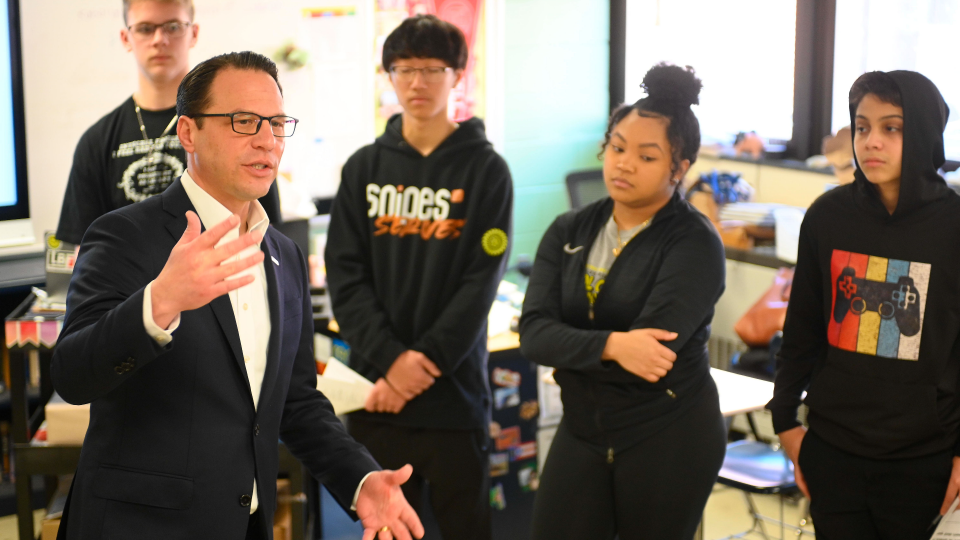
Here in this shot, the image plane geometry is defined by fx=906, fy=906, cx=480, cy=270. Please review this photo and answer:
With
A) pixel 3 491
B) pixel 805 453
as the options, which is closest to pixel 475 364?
pixel 805 453

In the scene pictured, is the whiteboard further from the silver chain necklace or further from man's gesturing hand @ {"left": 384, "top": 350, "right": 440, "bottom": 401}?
man's gesturing hand @ {"left": 384, "top": 350, "right": 440, "bottom": 401}

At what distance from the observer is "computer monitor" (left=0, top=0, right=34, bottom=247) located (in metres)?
3.52

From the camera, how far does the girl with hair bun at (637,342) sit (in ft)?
6.58

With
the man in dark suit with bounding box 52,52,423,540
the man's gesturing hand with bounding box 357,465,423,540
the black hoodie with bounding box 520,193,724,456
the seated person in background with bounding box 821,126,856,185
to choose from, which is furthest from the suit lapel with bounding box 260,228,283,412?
the seated person in background with bounding box 821,126,856,185

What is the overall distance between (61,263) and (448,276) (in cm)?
119

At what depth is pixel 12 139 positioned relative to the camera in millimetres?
3605

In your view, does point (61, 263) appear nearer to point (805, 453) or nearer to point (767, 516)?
point (805, 453)

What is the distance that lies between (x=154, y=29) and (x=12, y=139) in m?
1.62

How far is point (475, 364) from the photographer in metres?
2.51

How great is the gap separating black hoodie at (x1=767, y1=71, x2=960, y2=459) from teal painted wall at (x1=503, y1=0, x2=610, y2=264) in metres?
3.14

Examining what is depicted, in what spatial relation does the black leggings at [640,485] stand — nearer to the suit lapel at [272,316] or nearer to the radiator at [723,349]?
the suit lapel at [272,316]

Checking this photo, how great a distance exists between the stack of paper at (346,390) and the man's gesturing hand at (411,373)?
10 centimetres

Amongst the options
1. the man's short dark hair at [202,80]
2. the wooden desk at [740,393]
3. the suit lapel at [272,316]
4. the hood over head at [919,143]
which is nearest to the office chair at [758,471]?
the wooden desk at [740,393]

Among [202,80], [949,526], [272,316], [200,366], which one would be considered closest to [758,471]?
[949,526]
